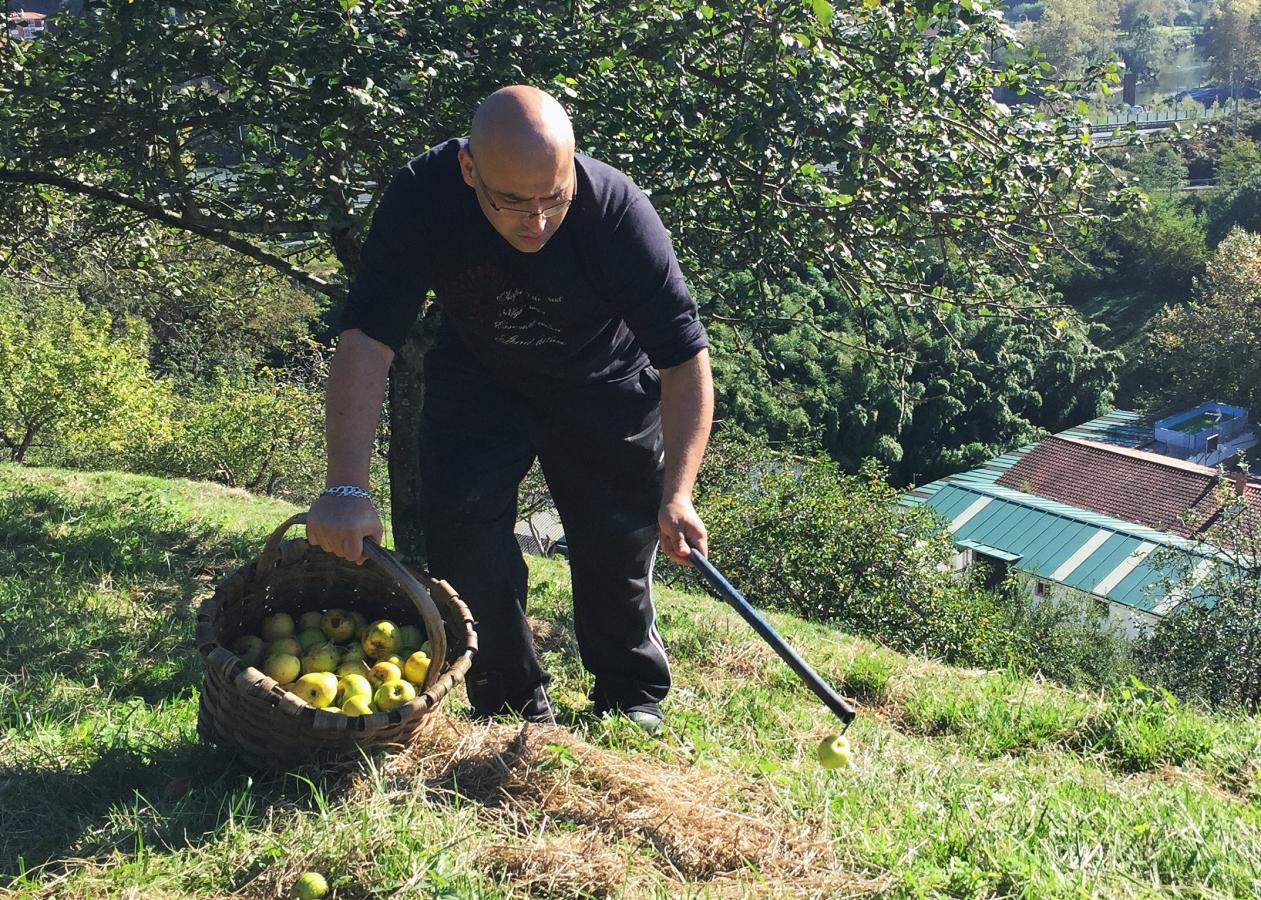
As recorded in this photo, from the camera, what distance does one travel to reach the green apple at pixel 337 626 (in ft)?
11.2

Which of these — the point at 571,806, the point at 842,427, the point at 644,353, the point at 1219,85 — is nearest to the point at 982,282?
the point at 644,353

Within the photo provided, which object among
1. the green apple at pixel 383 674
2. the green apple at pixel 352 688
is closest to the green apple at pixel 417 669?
the green apple at pixel 383 674

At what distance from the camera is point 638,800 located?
302 centimetres

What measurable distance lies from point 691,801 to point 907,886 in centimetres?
60

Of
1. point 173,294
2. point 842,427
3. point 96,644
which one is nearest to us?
point 96,644

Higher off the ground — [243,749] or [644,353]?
[644,353]

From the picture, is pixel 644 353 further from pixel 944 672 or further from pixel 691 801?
pixel 944 672

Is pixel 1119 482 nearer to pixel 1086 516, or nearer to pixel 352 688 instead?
pixel 1086 516

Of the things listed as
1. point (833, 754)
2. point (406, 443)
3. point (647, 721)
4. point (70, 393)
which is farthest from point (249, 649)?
point (70, 393)

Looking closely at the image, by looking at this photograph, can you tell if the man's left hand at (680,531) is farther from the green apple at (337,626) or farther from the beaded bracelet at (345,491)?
the green apple at (337,626)

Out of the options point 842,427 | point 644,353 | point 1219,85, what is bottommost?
point 842,427

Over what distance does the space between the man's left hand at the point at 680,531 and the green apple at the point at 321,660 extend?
1.00 metres

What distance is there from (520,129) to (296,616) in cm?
173

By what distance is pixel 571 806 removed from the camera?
296 cm
